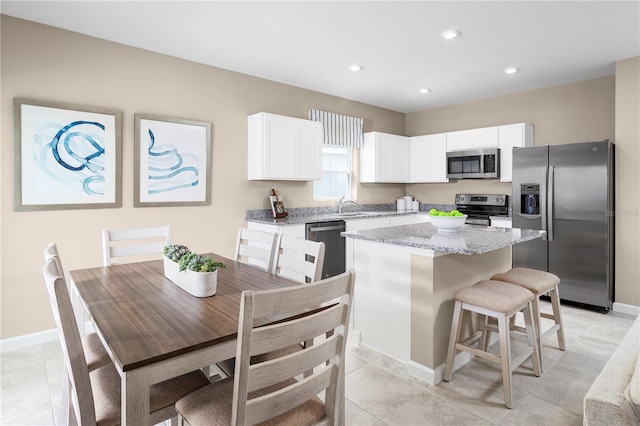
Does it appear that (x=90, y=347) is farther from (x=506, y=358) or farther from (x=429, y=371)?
(x=506, y=358)

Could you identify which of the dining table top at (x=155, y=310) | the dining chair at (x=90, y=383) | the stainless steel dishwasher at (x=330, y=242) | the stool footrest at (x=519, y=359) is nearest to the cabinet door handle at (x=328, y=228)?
the stainless steel dishwasher at (x=330, y=242)

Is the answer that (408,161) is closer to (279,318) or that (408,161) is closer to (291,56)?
(291,56)

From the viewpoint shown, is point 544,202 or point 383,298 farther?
point 544,202

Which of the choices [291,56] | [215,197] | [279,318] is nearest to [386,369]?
[279,318]

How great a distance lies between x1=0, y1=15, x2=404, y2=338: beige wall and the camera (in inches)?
110

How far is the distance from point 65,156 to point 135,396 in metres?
2.68

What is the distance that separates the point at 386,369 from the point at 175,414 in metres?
1.55

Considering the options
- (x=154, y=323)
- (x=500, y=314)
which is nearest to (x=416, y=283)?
(x=500, y=314)

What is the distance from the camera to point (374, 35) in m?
3.10

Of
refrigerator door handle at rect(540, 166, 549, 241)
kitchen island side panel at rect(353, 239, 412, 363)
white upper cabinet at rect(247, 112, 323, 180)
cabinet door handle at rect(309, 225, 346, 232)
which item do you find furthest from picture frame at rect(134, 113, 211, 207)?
refrigerator door handle at rect(540, 166, 549, 241)

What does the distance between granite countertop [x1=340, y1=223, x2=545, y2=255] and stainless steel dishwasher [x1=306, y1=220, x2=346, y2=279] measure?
1.25 m

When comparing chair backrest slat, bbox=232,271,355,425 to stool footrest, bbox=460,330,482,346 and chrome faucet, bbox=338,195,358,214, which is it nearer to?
stool footrest, bbox=460,330,482,346

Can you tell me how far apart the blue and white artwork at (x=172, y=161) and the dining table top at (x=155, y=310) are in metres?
1.55

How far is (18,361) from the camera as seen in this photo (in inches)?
103
